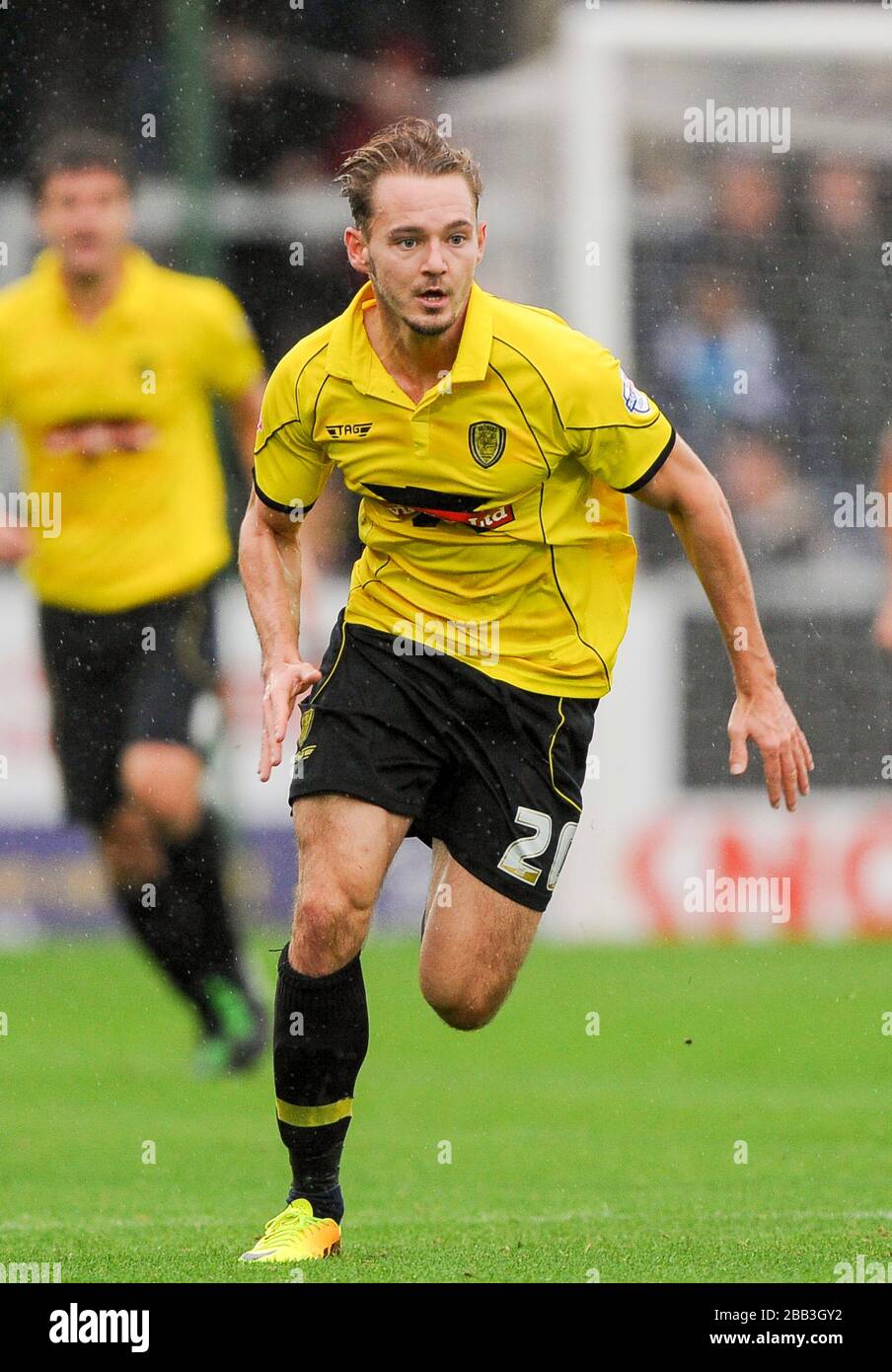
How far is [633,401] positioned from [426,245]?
541 mm

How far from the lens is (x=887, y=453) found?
1160 centimetres

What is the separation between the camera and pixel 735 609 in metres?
4.81

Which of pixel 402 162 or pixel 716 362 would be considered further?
pixel 716 362

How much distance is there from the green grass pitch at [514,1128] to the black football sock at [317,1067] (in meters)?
0.21

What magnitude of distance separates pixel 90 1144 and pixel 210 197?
5667 mm

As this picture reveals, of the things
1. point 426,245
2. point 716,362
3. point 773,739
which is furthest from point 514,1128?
point 716,362

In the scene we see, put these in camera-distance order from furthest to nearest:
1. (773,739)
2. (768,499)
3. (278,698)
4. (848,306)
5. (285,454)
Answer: (848,306) → (768,499) → (285,454) → (773,739) → (278,698)

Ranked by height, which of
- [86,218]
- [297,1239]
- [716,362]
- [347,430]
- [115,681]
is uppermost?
[86,218]

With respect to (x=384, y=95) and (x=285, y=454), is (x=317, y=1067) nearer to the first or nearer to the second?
(x=285, y=454)

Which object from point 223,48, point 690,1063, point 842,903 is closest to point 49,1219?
point 690,1063

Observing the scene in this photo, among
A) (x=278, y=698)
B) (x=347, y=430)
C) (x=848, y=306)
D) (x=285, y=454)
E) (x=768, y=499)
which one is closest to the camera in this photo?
(x=278, y=698)

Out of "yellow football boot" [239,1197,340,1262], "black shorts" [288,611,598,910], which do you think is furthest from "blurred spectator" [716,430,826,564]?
"yellow football boot" [239,1197,340,1262]

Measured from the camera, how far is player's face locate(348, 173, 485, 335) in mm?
4637

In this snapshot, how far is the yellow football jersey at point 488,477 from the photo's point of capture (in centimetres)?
473
